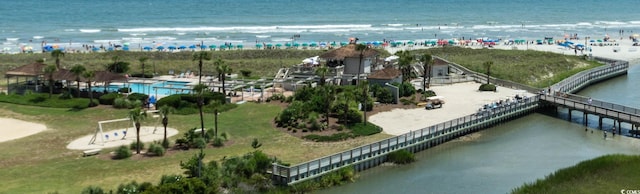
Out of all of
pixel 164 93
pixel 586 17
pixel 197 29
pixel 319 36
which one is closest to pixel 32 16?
pixel 197 29

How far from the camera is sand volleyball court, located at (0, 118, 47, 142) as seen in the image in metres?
49.6

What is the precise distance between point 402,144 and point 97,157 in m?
19.5

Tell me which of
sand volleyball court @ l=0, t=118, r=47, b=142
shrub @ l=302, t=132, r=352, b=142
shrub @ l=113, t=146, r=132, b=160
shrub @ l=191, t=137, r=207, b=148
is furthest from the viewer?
sand volleyball court @ l=0, t=118, r=47, b=142

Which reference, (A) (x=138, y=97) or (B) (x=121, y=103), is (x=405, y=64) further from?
(B) (x=121, y=103)

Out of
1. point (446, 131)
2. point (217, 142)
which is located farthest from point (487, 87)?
point (217, 142)

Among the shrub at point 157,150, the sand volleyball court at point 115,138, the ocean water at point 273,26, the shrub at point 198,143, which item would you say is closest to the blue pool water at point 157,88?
the sand volleyball court at point 115,138

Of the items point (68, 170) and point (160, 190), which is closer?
point (160, 190)

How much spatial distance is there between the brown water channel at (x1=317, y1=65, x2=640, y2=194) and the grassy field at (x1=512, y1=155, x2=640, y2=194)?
3.44m

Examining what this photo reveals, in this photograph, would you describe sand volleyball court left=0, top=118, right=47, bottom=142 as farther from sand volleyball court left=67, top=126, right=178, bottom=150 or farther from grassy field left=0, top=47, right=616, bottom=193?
sand volleyball court left=67, top=126, right=178, bottom=150

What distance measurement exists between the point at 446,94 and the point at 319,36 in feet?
235

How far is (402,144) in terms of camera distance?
4653cm

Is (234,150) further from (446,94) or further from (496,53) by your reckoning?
(496,53)

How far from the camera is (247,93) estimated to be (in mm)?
66375

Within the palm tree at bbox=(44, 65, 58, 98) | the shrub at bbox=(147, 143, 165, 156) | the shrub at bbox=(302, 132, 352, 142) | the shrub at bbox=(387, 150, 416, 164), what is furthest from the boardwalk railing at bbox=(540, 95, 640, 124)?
the palm tree at bbox=(44, 65, 58, 98)
